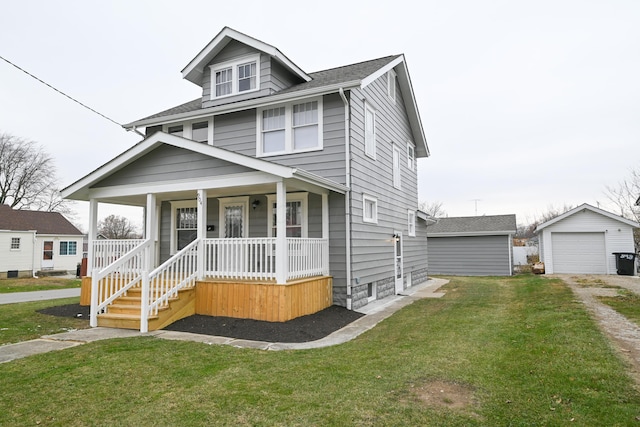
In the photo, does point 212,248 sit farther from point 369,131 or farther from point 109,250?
point 369,131

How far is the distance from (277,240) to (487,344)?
4.21 metres

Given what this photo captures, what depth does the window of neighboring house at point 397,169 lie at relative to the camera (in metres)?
13.9

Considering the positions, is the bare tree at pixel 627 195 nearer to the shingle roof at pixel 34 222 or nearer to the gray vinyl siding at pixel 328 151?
the gray vinyl siding at pixel 328 151

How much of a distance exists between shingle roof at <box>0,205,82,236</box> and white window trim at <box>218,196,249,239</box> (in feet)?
69.4

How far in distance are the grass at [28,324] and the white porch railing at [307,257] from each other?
4355 millimetres

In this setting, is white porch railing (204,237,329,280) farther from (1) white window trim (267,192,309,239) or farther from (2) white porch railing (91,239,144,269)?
(2) white porch railing (91,239,144,269)

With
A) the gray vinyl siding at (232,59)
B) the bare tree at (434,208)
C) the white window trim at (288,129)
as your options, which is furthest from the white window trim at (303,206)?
the bare tree at (434,208)

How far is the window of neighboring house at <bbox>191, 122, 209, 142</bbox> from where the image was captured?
11953 mm

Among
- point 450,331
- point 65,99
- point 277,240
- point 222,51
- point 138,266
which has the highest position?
point 222,51

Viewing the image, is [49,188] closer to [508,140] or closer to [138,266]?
[138,266]

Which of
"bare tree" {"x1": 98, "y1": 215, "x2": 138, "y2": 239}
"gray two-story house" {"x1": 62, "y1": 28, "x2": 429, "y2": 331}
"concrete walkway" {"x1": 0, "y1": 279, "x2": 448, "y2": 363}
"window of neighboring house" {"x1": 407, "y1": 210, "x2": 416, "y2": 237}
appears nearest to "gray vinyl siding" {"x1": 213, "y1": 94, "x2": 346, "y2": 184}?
"gray two-story house" {"x1": 62, "y1": 28, "x2": 429, "y2": 331}

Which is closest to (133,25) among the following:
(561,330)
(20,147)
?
(561,330)

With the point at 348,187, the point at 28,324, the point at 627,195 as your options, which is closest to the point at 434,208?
the point at 627,195

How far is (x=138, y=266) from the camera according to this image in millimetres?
8891
